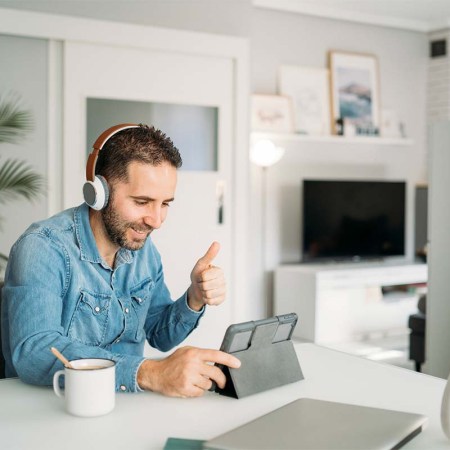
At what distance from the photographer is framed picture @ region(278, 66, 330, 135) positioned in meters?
5.66

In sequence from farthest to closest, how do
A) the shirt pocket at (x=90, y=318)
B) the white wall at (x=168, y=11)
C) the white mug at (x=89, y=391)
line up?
1. the white wall at (x=168, y=11)
2. the shirt pocket at (x=90, y=318)
3. the white mug at (x=89, y=391)

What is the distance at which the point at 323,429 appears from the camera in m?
1.10

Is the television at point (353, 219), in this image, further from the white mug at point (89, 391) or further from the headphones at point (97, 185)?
the white mug at point (89, 391)

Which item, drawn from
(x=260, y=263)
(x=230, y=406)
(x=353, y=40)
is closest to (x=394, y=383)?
(x=230, y=406)

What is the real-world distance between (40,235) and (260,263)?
13.4 feet

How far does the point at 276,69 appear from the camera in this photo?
18.5 ft

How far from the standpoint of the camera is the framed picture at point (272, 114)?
5477 mm

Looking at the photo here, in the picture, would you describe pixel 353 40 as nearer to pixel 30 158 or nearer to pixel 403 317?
pixel 403 317

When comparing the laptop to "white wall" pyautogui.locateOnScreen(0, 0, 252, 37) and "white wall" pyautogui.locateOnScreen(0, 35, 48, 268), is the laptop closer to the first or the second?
"white wall" pyautogui.locateOnScreen(0, 35, 48, 268)

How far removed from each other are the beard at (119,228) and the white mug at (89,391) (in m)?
0.49

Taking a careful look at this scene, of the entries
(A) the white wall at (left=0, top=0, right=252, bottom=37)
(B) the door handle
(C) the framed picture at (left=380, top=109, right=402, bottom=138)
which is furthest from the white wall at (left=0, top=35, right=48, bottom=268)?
(C) the framed picture at (left=380, top=109, right=402, bottom=138)

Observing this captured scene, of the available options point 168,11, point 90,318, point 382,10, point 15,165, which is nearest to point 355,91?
point 382,10

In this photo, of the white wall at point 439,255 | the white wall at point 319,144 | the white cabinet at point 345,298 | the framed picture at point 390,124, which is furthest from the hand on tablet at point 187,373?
the framed picture at point 390,124

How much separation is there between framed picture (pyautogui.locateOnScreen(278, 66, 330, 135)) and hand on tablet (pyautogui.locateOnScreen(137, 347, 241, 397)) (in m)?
4.48
